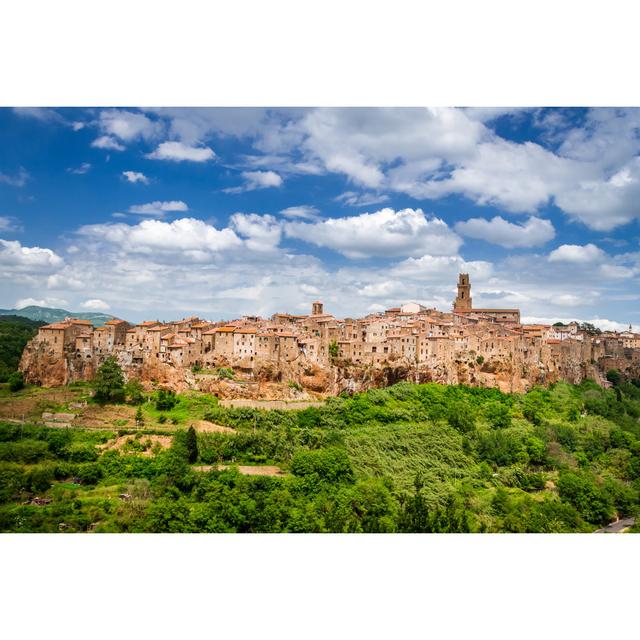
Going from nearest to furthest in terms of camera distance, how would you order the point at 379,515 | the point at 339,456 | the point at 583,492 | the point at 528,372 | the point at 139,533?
the point at 139,533 < the point at 379,515 < the point at 339,456 < the point at 583,492 < the point at 528,372

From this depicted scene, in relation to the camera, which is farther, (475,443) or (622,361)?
(622,361)

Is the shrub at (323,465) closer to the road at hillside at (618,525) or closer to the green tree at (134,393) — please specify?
the green tree at (134,393)

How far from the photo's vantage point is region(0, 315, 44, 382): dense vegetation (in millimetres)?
9988

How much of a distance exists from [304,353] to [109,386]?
3.36 meters

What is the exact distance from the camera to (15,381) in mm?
9219

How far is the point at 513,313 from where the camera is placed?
47.8 ft

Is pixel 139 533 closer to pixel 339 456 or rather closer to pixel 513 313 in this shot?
pixel 339 456

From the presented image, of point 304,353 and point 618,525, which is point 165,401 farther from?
point 618,525

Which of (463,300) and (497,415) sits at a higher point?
(463,300)

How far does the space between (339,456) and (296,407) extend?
2039mm

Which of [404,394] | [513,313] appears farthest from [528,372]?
[404,394]

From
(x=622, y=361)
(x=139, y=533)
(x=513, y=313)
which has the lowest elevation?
(x=139, y=533)

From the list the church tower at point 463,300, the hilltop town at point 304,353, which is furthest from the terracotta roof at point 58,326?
the church tower at point 463,300

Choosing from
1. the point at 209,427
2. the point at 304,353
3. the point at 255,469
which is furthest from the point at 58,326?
the point at 255,469
